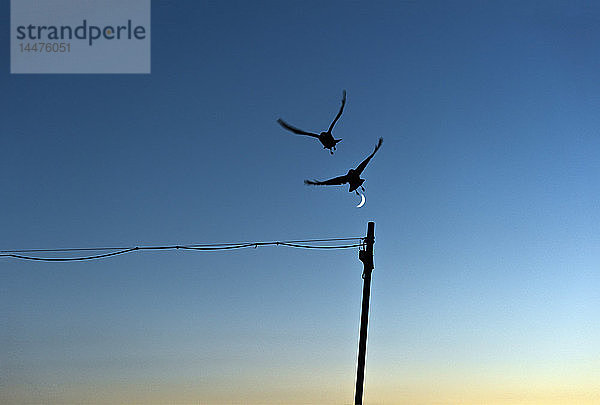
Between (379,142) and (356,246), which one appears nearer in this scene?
(379,142)

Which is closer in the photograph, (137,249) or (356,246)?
(356,246)

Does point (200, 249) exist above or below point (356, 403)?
above

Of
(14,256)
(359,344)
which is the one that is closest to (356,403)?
(359,344)

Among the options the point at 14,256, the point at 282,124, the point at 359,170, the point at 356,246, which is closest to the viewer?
the point at 282,124

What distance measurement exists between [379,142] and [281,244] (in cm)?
393

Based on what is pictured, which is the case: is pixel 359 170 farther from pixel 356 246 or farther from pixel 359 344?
pixel 359 344

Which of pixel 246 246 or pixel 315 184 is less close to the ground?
pixel 315 184

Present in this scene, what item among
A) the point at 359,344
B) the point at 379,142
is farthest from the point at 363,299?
the point at 379,142

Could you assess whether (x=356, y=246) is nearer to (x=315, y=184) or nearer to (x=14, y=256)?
(x=315, y=184)

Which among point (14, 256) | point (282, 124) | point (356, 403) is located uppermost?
point (282, 124)

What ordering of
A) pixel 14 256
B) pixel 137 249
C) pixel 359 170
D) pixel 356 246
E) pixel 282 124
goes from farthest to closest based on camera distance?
pixel 14 256
pixel 137 249
pixel 356 246
pixel 359 170
pixel 282 124

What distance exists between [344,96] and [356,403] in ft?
24.1

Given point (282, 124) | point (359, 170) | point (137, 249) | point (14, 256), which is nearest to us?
point (282, 124)

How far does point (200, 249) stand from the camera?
68.0ft
